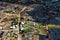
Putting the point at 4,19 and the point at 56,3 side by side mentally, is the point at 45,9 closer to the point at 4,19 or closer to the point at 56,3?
the point at 56,3

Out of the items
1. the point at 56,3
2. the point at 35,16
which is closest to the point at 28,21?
the point at 35,16

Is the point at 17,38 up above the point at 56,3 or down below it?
below

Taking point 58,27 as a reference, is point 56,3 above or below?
above

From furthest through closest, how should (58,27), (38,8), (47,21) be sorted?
(38,8) < (47,21) < (58,27)

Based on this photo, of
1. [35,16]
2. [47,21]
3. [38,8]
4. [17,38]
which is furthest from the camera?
[38,8]

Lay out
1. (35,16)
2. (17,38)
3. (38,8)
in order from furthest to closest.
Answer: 1. (38,8)
2. (35,16)
3. (17,38)

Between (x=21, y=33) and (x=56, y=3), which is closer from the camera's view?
(x=21, y=33)

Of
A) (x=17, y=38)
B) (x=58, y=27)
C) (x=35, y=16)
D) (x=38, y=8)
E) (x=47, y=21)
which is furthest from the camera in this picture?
(x=38, y=8)

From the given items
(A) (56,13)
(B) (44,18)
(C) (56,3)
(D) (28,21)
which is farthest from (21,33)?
(C) (56,3)

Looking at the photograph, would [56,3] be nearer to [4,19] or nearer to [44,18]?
[44,18]
